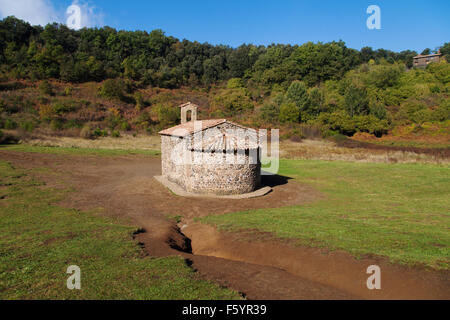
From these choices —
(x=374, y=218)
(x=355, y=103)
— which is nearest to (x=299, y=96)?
(x=355, y=103)

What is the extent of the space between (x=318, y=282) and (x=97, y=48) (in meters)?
79.5

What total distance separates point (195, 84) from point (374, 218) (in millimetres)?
70062

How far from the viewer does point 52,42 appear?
67.6 metres

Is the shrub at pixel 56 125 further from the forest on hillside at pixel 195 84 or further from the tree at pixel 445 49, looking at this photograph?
the tree at pixel 445 49

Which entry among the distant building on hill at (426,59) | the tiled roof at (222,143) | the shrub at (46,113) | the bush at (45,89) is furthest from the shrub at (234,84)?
the tiled roof at (222,143)

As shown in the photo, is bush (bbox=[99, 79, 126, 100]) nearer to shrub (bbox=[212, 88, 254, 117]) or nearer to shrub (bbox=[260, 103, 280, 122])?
shrub (bbox=[212, 88, 254, 117])

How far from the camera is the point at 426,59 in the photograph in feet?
293

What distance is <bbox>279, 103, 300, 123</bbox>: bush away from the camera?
5231 centimetres

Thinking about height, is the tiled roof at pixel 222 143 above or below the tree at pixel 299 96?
below

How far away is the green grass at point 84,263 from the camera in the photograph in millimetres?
5738

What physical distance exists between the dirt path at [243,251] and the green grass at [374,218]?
28.3 inches

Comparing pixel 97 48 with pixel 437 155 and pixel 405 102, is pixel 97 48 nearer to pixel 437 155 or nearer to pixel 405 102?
pixel 405 102

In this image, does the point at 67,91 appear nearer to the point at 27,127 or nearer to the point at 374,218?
the point at 27,127

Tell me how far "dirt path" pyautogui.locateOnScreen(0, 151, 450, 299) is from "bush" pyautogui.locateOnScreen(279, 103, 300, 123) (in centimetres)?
3535
